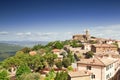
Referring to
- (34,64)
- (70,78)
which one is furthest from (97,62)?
(34,64)

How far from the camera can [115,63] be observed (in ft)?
181

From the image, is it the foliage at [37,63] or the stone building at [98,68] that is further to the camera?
the foliage at [37,63]

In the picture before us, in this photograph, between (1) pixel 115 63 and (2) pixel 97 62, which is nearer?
(2) pixel 97 62

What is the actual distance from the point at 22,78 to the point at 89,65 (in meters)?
16.3

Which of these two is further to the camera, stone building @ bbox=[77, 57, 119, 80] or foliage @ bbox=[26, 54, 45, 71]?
foliage @ bbox=[26, 54, 45, 71]

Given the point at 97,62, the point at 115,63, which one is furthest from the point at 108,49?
the point at 97,62

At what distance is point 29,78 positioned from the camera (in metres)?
47.8

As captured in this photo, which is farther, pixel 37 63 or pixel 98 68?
pixel 37 63

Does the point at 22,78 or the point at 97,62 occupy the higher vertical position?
the point at 97,62

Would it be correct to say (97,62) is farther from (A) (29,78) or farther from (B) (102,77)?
(A) (29,78)

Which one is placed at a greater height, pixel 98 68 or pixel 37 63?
pixel 98 68

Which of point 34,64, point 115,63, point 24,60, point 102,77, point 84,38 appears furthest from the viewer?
point 84,38

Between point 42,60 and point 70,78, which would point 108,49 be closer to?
point 42,60

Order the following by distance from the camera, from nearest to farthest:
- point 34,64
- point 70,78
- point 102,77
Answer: point 70,78, point 102,77, point 34,64
